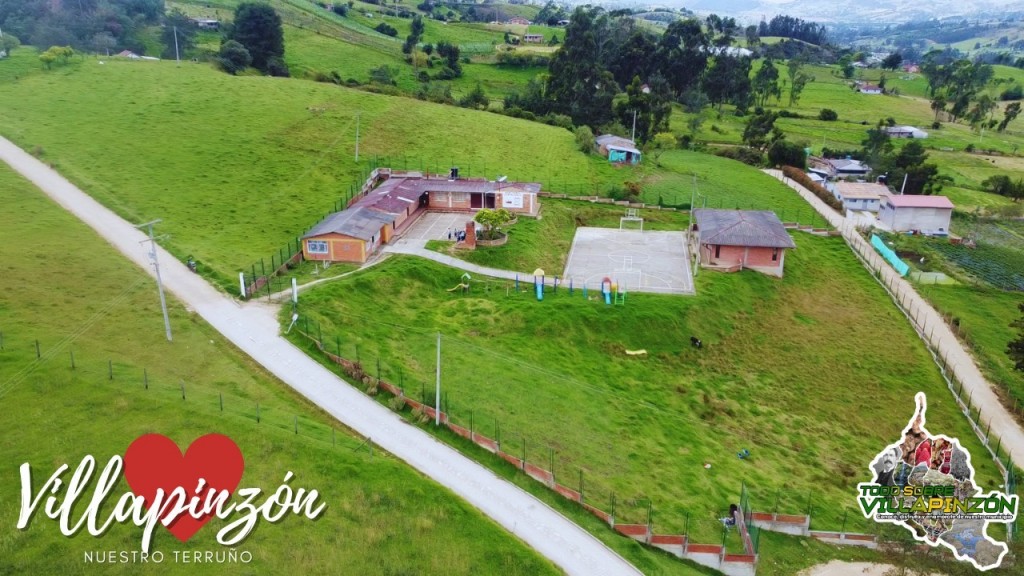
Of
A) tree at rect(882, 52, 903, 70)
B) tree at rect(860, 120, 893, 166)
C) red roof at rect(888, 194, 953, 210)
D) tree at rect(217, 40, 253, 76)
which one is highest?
tree at rect(882, 52, 903, 70)

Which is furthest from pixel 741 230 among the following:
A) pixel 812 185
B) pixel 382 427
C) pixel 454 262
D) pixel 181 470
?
pixel 181 470

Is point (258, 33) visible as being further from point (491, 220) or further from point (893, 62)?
point (893, 62)

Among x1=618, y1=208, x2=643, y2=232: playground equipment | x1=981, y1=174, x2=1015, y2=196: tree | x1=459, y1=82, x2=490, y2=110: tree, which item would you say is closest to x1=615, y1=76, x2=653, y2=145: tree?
x1=459, y1=82, x2=490, y2=110: tree

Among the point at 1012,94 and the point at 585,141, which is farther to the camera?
the point at 1012,94

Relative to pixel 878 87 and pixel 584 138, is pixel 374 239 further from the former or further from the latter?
pixel 878 87

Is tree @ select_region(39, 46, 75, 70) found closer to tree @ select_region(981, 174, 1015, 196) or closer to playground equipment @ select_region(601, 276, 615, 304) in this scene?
playground equipment @ select_region(601, 276, 615, 304)

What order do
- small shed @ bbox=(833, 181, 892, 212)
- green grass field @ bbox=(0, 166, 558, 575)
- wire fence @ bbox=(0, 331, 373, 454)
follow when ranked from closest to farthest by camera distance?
green grass field @ bbox=(0, 166, 558, 575) < wire fence @ bbox=(0, 331, 373, 454) < small shed @ bbox=(833, 181, 892, 212)

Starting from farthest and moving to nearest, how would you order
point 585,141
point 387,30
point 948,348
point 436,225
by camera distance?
point 387,30 → point 585,141 → point 436,225 → point 948,348
